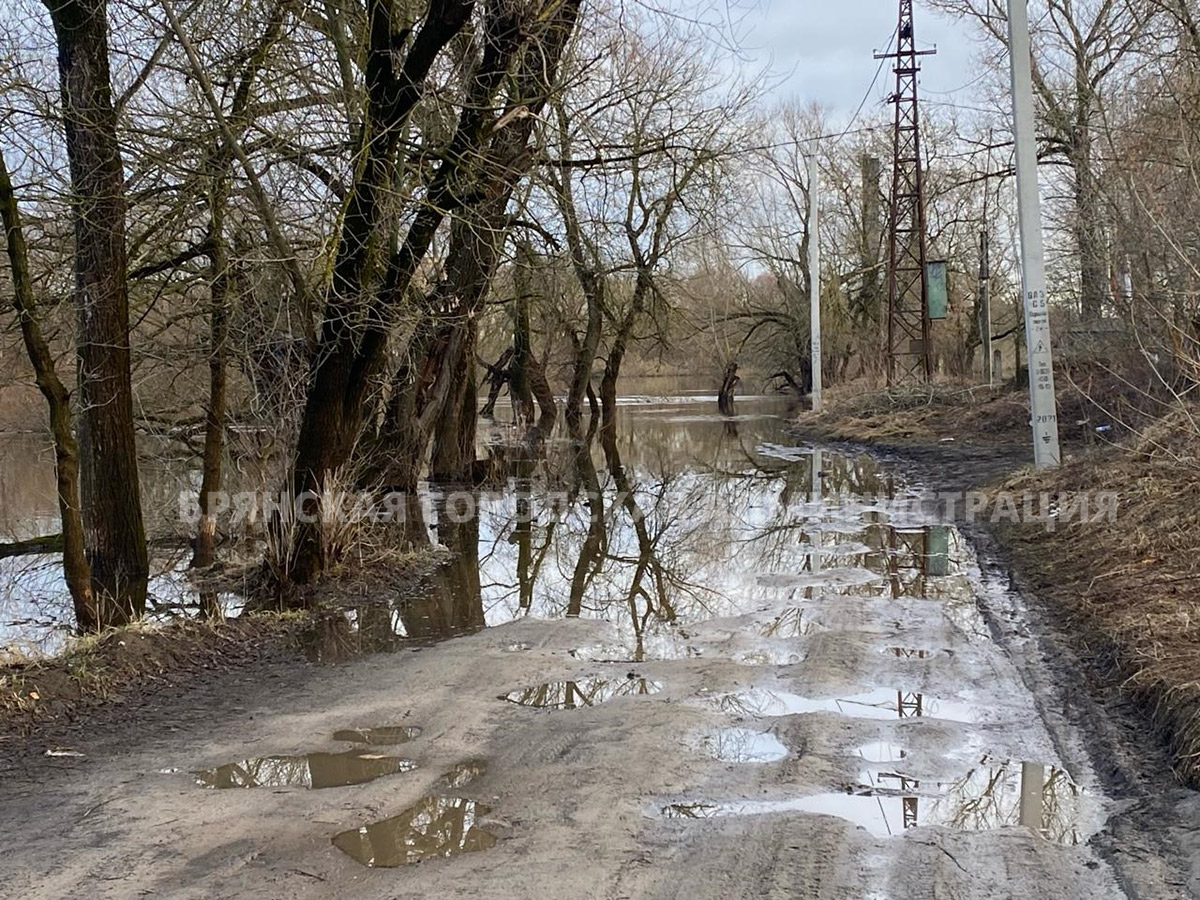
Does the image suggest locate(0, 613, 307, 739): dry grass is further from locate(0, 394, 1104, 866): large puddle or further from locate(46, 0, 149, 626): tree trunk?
locate(46, 0, 149, 626): tree trunk

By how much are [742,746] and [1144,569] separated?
4.17 metres

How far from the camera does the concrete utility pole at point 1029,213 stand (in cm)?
1291

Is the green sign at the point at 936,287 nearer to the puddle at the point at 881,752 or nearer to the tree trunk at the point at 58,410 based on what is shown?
the tree trunk at the point at 58,410

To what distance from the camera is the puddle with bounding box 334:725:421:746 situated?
5.37 m

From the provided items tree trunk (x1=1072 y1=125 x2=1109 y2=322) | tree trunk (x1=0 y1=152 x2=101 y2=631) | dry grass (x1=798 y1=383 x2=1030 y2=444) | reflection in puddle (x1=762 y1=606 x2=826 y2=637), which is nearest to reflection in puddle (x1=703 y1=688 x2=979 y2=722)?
reflection in puddle (x1=762 y1=606 x2=826 y2=637)

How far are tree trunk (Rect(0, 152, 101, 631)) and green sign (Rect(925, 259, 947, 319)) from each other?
2428 centimetres

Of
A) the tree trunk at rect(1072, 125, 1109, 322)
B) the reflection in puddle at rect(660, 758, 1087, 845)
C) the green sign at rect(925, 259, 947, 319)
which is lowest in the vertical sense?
the reflection in puddle at rect(660, 758, 1087, 845)

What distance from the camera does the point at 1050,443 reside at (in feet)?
44.4

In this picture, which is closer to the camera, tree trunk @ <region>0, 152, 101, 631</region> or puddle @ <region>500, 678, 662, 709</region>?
puddle @ <region>500, 678, 662, 709</region>

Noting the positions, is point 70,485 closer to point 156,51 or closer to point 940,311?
point 156,51

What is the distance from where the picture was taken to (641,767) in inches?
188

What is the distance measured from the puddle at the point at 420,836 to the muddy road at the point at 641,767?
0.01 meters

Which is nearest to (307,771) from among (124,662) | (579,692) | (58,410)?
(579,692)

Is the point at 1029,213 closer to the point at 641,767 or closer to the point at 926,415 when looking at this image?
the point at 641,767
